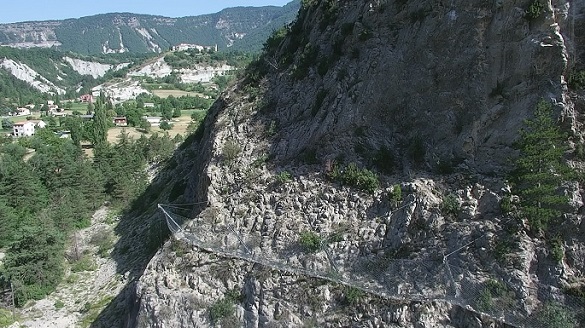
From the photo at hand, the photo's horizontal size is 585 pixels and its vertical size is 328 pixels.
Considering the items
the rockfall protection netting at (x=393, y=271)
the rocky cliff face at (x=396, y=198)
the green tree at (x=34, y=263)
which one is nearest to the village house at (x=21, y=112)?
A: the green tree at (x=34, y=263)

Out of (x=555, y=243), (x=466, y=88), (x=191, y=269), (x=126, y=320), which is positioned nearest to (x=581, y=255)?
(x=555, y=243)

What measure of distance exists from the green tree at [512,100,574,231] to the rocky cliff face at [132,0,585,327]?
25.4 inches

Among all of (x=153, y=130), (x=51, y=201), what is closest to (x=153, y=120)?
(x=153, y=130)

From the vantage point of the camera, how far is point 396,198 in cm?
1775

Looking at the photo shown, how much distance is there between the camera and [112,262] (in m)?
29.8

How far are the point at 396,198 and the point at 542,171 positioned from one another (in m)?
5.00

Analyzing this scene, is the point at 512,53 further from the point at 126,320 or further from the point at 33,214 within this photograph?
the point at 33,214

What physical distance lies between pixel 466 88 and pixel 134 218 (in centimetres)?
2672

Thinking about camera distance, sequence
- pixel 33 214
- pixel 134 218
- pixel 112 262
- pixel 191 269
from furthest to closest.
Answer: pixel 33 214
pixel 134 218
pixel 112 262
pixel 191 269

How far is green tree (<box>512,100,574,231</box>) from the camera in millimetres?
14961

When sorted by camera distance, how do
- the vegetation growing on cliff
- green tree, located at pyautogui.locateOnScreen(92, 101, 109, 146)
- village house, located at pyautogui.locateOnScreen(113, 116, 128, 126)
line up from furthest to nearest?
1. village house, located at pyautogui.locateOnScreen(113, 116, 128, 126)
2. green tree, located at pyautogui.locateOnScreen(92, 101, 109, 146)
3. the vegetation growing on cliff

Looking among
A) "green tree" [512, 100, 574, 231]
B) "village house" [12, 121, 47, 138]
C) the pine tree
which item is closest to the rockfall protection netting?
"green tree" [512, 100, 574, 231]

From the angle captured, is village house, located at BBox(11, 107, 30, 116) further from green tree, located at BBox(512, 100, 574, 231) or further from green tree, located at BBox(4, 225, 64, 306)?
green tree, located at BBox(512, 100, 574, 231)

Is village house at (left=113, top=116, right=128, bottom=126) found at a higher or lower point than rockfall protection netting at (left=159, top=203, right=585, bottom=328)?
lower
